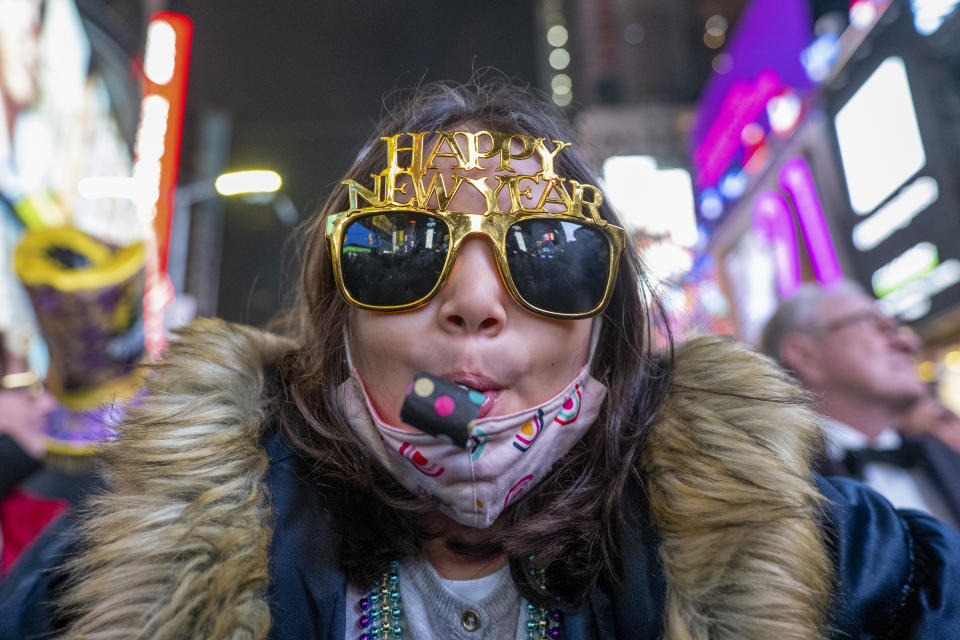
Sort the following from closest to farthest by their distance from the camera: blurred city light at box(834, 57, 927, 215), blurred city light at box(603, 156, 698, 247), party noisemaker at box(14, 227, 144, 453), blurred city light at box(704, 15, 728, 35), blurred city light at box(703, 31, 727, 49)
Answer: party noisemaker at box(14, 227, 144, 453)
blurred city light at box(834, 57, 927, 215)
blurred city light at box(603, 156, 698, 247)
blurred city light at box(704, 15, 728, 35)
blurred city light at box(703, 31, 727, 49)

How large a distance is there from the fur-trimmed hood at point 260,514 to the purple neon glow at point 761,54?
5.66 metres

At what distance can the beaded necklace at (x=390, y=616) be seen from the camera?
1.20m

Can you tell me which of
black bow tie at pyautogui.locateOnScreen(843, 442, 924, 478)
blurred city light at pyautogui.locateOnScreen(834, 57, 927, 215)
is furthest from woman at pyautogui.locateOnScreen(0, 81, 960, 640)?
blurred city light at pyautogui.locateOnScreen(834, 57, 927, 215)

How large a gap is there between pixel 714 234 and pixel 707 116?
1.73 m

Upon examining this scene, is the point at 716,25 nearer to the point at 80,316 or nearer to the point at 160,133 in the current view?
the point at 160,133

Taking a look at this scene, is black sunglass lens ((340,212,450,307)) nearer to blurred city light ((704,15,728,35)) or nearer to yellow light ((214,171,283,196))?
yellow light ((214,171,283,196))

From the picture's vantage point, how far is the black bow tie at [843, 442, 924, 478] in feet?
7.97

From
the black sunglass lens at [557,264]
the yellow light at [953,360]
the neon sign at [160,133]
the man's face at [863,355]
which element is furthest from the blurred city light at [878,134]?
the neon sign at [160,133]

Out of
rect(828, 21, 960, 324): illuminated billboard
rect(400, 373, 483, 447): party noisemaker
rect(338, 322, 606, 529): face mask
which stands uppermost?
rect(828, 21, 960, 324): illuminated billboard

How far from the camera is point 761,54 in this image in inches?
282

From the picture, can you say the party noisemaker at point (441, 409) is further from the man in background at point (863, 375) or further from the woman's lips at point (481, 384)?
the man in background at point (863, 375)

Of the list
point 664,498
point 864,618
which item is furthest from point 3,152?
point 864,618

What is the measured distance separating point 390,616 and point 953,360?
14.9 ft

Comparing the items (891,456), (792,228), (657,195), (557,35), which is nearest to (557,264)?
(891,456)
